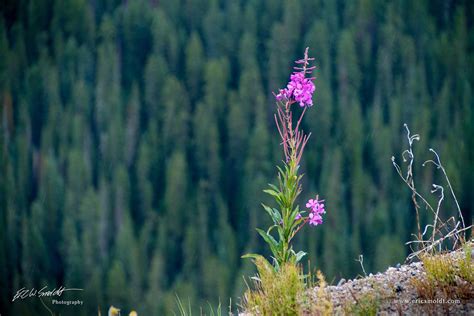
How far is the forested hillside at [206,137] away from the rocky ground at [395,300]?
1011 centimetres

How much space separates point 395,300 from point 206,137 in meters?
11.1

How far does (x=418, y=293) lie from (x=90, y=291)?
36.5 ft

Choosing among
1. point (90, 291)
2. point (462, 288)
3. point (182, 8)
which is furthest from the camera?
point (182, 8)

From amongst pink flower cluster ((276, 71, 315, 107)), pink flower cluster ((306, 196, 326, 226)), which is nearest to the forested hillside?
pink flower cluster ((306, 196, 326, 226))

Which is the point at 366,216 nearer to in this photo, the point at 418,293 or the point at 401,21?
the point at 401,21

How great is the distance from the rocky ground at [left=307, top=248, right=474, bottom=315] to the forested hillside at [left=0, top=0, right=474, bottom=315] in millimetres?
10111

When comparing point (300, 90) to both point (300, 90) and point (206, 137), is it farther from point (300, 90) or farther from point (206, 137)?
point (206, 137)

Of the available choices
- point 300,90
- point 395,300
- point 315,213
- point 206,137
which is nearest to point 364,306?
point 395,300

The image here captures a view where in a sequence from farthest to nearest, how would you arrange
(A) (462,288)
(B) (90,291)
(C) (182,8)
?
(C) (182,8) → (B) (90,291) → (A) (462,288)

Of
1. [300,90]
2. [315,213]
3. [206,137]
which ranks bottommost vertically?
[206,137]

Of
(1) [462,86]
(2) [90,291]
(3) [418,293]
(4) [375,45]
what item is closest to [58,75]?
(2) [90,291]

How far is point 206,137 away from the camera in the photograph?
13.0m

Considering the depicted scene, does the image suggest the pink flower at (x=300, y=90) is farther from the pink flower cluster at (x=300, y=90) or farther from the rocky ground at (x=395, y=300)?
Answer: the rocky ground at (x=395, y=300)

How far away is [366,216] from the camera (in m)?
12.7
